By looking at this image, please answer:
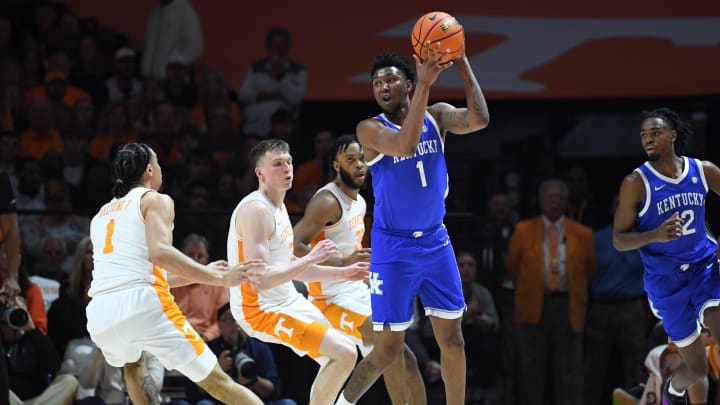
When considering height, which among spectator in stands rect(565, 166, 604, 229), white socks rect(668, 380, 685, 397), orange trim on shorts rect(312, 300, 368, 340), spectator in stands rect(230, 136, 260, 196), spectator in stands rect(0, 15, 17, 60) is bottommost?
white socks rect(668, 380, 685, 397)

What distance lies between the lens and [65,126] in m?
11.3

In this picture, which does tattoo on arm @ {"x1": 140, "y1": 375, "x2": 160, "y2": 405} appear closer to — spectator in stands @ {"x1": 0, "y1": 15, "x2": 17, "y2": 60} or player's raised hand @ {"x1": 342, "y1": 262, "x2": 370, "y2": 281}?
player's raised hand @ {"x1": 342, "y1": 262, "x2": 370, "y2": 281}

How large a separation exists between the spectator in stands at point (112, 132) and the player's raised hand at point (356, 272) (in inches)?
186

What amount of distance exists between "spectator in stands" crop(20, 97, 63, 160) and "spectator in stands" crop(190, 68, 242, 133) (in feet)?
4.42

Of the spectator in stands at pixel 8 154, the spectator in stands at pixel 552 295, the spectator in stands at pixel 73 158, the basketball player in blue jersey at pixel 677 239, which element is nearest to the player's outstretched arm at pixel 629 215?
the basketball player in blue jersey at pixel 677 239

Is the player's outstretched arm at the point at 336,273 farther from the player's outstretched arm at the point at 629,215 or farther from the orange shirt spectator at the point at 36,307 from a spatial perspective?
the orange shirt spectator at the point at 36,307

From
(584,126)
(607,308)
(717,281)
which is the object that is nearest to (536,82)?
(584,126)

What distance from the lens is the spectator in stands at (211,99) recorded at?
11584mm

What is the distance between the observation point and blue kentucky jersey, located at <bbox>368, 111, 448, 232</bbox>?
6953mm

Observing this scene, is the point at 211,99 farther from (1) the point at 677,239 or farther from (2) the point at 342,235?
(1) the point at 677,239

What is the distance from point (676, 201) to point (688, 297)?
648mm

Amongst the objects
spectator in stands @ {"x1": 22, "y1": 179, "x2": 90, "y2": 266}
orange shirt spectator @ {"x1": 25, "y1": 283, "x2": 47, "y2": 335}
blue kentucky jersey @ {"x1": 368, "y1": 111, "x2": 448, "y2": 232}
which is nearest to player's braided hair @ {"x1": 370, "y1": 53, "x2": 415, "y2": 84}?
blue kentucky jersey @ {"x1": 368, "y1": 111, "x2": 448, "y2": 232}

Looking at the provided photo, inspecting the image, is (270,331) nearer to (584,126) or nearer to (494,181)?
(494,181)

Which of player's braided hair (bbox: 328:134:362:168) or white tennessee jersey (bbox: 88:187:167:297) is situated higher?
player's braided hair (bbox: 328:134:362:168)
